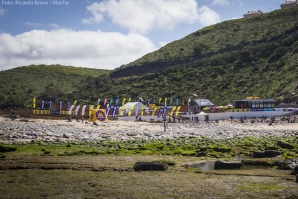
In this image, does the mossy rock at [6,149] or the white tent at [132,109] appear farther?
the white tent at [132,109]

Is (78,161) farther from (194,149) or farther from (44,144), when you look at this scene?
(194,149)

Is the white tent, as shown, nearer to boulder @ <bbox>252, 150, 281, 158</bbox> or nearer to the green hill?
the green hill

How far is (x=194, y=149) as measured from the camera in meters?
26.0

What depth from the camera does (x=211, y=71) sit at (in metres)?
104

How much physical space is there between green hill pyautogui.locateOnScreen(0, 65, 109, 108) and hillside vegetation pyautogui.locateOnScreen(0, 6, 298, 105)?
1.08 ft

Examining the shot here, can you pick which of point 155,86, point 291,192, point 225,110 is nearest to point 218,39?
point 155,86

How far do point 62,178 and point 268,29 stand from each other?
113 meters

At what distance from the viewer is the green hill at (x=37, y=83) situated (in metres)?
111

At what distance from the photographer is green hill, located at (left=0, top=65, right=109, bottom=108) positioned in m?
111

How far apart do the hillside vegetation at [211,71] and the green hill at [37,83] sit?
1.08ft

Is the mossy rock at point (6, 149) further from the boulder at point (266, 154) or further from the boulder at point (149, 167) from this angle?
the boulder at point (266, 154)

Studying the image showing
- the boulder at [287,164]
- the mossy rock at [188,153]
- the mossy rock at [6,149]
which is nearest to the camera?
the boulder at [287,164]

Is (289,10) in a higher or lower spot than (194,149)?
higher

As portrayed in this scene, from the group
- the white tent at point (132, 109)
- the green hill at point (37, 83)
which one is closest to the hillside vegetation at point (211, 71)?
the green hill at point (37, 83)
